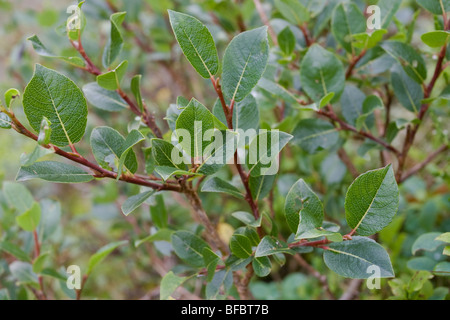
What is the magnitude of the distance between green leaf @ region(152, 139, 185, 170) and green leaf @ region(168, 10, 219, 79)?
9 centimetres

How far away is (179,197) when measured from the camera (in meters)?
1.07

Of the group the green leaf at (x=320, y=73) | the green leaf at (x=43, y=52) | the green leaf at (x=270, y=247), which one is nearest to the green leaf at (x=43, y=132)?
the green leaf at (x=43, y=52)

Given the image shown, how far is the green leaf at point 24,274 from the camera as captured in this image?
2.17 ft

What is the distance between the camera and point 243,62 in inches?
17.7

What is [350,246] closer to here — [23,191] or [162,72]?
[23,191]

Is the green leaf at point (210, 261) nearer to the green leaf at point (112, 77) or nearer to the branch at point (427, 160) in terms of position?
the green leaf at point (112, 77)

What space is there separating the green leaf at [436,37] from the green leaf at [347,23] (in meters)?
0.13

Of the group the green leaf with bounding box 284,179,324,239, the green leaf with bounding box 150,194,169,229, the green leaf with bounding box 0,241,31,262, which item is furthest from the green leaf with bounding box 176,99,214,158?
the green leaf with bounding box 0,241,31,262

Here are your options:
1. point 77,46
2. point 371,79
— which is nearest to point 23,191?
point 77,46

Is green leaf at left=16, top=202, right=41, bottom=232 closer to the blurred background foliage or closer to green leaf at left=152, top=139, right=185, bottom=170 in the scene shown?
the blurred background foliage

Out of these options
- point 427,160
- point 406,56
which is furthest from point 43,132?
point 427,160

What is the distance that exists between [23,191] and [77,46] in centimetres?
32

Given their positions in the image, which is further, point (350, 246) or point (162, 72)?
point (162, 72)

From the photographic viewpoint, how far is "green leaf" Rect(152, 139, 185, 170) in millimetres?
438
